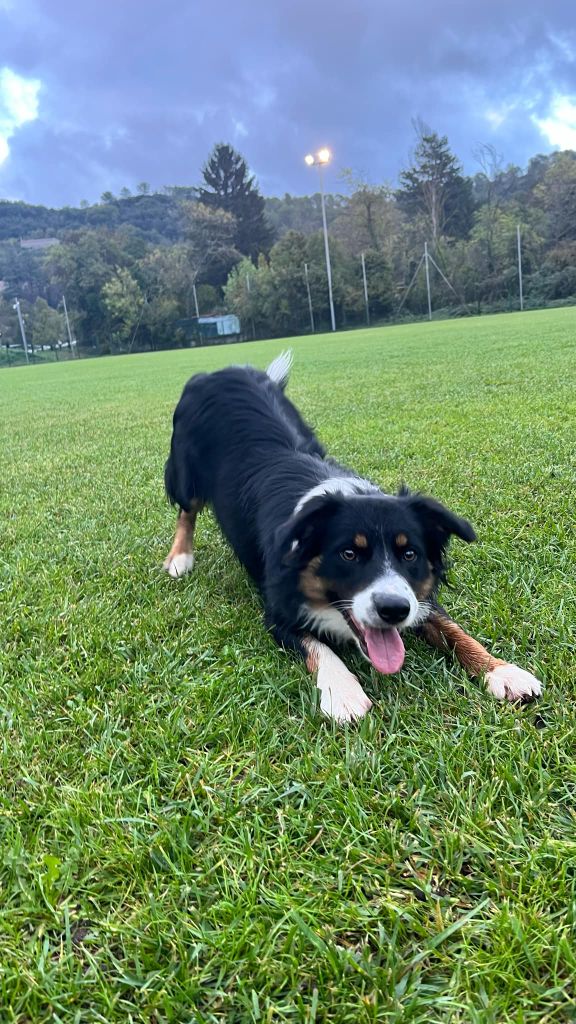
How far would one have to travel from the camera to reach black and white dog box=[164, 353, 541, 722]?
238cm

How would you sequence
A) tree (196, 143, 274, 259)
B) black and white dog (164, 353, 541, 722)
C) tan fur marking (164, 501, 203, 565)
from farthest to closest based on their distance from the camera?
tree (196, 143, 274, 259)
tan fur marking (164, 501, 203, 565)
black and white dog (164, 353, 541, 722)

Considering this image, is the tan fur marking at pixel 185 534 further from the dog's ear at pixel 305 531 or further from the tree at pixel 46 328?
the tree at pixel 46 328

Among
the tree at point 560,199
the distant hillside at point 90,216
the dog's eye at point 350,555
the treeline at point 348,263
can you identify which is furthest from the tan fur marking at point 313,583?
the distant hillside at point 90,216

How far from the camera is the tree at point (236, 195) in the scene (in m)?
80.8

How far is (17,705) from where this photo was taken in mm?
2414

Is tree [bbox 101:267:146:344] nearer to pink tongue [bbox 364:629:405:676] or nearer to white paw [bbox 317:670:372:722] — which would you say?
pink tongue [bbox 364:629:405:676]

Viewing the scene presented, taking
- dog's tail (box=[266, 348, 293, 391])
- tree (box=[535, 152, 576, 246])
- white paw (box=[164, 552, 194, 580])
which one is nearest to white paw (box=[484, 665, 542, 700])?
white paw (box=[164, 552, 194, 580])

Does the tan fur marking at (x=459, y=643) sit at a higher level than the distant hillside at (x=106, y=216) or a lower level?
lower

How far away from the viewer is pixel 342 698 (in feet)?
7.52

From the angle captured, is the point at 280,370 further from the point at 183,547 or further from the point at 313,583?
the point at 313,583

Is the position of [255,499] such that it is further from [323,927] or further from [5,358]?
[5,358]

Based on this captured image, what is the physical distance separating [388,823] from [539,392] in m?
7.62

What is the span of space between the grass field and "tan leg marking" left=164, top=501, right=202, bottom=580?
13 cm

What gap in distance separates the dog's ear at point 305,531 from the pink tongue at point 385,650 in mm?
423
